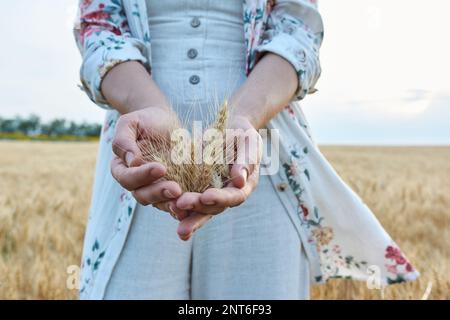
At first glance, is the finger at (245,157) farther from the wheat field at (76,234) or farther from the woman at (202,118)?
the wheat field at (76,234)

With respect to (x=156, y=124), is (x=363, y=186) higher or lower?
higher

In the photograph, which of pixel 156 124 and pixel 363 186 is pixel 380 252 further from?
pixel 363 186

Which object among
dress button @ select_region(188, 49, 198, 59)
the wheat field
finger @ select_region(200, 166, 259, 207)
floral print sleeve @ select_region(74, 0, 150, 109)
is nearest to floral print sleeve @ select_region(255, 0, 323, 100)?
dress button @ select_region(188, 49, 198, 59)

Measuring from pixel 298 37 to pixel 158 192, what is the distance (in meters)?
0.52

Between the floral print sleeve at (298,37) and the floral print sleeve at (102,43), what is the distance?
26 centimetres

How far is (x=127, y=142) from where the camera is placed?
767mm

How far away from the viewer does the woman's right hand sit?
0.71 metres

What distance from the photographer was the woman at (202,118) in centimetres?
101

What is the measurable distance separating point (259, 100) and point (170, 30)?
0.28m

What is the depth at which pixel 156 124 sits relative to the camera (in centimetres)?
83

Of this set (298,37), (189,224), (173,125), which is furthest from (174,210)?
(298,37)

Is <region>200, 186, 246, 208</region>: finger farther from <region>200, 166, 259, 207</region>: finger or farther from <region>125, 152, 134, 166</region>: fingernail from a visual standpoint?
<region>125, 152, 134, 166</region>: fingernail

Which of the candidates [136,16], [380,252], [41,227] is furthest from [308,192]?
[41,227]

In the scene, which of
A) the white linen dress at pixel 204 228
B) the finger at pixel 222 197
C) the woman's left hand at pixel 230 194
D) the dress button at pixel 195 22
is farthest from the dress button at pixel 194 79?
the finger at pixel 222 197
